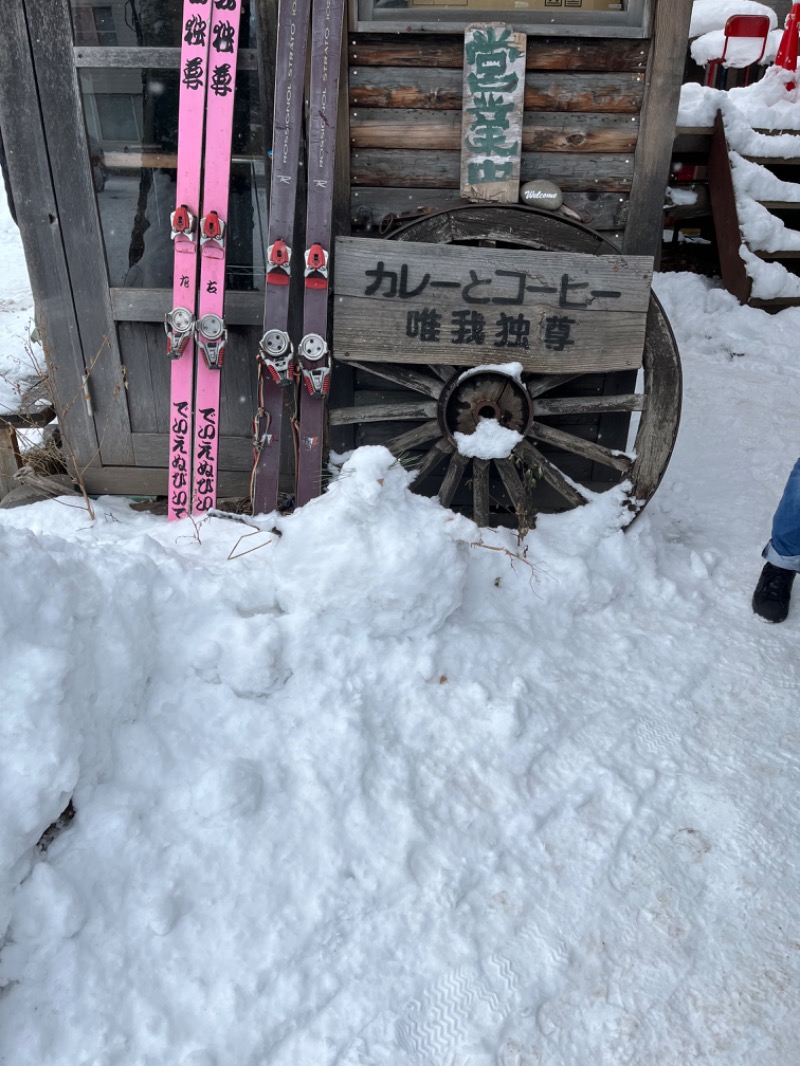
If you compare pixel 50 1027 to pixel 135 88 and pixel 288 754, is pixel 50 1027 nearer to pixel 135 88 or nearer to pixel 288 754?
pixel 288 754

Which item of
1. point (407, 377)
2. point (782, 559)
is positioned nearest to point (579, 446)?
point (407, 377)

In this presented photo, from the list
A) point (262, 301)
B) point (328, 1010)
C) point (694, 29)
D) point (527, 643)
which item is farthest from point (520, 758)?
point (694, 29)

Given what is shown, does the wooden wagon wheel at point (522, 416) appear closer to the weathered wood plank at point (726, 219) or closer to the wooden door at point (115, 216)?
the wooden door at point (115, 216)

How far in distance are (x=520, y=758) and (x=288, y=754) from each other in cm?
83

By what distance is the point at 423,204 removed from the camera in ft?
11.4

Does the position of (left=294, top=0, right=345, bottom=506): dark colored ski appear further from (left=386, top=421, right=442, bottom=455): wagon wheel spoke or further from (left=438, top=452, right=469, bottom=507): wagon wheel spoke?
(left=438, top=452, right=469, bottom=507): wagon wheel spoke

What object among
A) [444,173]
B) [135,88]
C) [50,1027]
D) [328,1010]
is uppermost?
[135,88]

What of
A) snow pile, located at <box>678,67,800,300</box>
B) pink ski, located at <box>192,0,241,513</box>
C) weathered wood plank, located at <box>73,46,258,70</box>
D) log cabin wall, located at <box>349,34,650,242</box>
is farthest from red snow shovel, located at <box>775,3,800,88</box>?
pink ski, located at <box>192,0,241,513</box>

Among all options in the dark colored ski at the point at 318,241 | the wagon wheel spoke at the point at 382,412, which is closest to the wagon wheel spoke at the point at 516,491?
the wagon wheel spoke at the point at 382,412

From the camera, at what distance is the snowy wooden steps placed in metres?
6.26

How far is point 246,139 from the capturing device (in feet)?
11.5

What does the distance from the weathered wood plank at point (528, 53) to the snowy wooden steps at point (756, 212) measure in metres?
3.50

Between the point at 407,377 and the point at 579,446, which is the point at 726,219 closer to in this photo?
the point at 579,446

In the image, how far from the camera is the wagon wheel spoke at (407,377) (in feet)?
11.8
